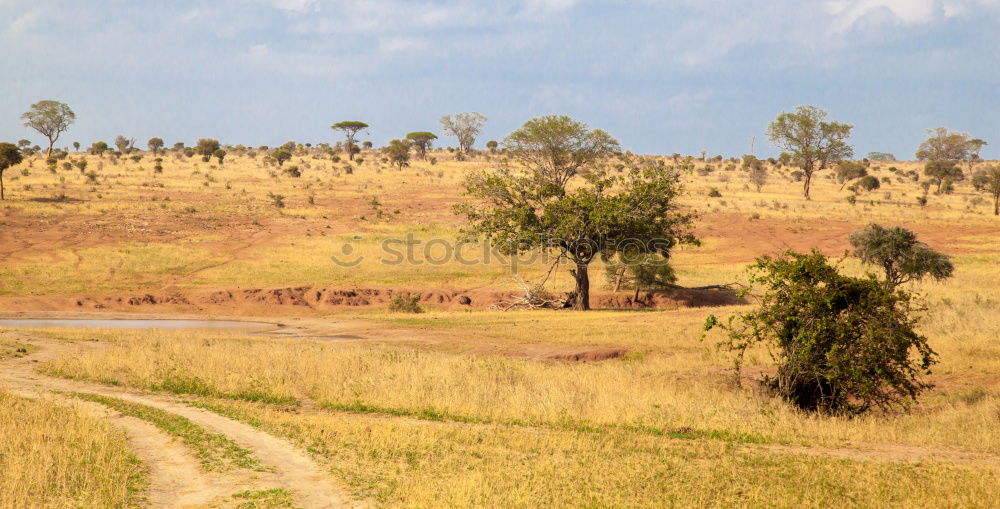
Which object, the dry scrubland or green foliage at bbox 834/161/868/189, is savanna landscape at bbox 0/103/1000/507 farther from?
green foliage at bbox 834/161/868/189

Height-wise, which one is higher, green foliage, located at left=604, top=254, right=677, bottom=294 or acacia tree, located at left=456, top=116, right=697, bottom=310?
acacia tree, located at left=456, top=116, right=697, bottom=310

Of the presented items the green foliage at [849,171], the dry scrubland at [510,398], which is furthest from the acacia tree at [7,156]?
the green foliage at [849,171]

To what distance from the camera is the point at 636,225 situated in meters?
37.5

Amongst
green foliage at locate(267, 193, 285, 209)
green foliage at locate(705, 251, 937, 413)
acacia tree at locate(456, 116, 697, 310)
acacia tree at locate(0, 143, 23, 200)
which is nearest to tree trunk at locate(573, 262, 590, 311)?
acacia tree at locate(456, 116, 697, 310)

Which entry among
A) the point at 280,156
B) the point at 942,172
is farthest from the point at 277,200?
the point at 942,172

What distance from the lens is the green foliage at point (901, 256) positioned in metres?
35.1

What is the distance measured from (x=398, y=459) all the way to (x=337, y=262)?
127ft

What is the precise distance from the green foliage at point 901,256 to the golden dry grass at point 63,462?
31910 mm

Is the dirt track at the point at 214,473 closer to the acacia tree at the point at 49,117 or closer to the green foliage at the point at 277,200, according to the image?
the green foliage at the point at 277,200

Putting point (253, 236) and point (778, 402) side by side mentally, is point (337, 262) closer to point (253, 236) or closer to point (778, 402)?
point (253, 236)

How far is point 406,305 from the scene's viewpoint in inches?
1563

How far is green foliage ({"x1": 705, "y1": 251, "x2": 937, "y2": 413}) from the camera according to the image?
54.6 feet

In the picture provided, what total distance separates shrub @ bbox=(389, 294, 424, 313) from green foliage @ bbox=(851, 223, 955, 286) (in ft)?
69.2

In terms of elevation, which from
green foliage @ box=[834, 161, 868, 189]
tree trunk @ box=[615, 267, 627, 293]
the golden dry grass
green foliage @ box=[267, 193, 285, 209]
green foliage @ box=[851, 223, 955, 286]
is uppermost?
green foliage @ box=[834, 161, 868, 189]
